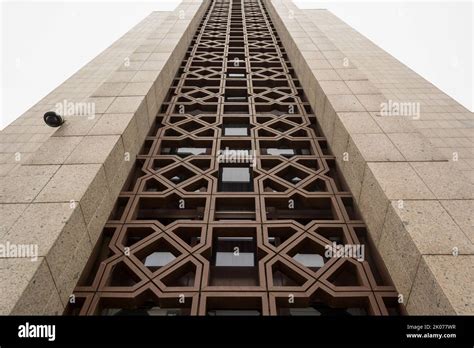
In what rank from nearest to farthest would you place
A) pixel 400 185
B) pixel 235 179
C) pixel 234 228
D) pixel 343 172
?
pixel 400 185 < pixel 234 228 < pixel 343 172 < pixel 235 179

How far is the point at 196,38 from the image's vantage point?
1172 centimetres

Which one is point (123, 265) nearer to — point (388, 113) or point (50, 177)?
point (50, 177)

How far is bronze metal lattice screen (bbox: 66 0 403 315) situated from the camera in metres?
3.34

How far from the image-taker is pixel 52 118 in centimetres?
477

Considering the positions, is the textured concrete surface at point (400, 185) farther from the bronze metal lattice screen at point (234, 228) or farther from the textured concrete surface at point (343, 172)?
the bronze metal lattice screen at point (234, 228)

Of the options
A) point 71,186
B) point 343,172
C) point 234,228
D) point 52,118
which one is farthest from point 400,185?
point 52,118

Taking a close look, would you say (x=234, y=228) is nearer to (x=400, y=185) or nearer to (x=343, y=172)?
(x=343, y=172)

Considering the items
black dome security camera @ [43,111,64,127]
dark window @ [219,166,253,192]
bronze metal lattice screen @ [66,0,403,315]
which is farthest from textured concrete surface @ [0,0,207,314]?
dark window @ [219,166,253,192]

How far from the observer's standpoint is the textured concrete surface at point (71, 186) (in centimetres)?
285

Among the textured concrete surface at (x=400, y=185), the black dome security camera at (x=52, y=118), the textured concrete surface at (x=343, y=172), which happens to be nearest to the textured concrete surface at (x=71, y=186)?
the textured concrete surface at (x=343, y=172)

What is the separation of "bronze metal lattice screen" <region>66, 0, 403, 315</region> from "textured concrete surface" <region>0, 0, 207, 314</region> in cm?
36

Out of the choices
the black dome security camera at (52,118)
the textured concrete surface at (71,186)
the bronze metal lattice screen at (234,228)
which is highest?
the black dome security camera at (52,118)

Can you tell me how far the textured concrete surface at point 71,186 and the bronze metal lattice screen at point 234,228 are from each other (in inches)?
14.3

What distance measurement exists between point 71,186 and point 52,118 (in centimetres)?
173
